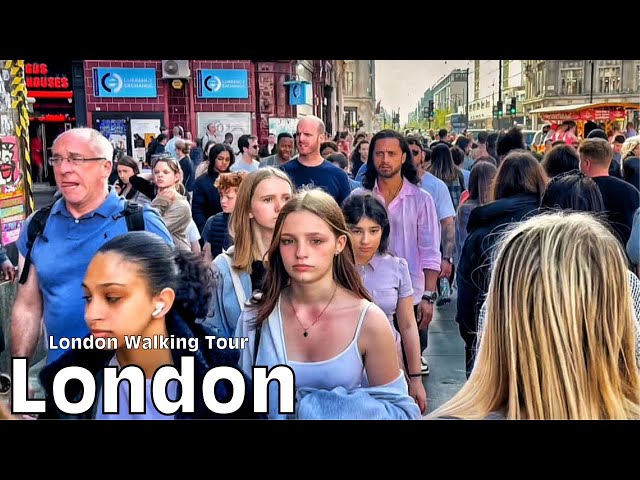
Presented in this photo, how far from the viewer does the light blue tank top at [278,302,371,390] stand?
9.05ft

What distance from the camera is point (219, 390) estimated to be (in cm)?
296

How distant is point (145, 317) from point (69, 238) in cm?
41

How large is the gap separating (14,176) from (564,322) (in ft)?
7.53

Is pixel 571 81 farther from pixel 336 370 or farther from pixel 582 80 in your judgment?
pixel 336 370

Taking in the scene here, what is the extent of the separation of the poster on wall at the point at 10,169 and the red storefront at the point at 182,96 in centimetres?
34

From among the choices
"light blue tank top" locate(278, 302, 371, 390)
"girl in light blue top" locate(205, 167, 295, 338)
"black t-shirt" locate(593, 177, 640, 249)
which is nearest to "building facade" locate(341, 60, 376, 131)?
"girl in light blue top" locate(205, 167, 295, 338)

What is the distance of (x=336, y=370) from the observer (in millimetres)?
2781

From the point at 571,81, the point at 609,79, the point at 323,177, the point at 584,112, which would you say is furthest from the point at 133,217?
the point at 584,112

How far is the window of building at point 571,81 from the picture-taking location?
308 centimetres

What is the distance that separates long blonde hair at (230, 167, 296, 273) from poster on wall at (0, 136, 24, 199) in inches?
35.1

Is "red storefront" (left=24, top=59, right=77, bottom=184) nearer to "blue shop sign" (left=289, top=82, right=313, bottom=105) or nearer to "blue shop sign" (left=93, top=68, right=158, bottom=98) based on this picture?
"blue shop sign" (left=93, top=68, right=158, bottom=98)
